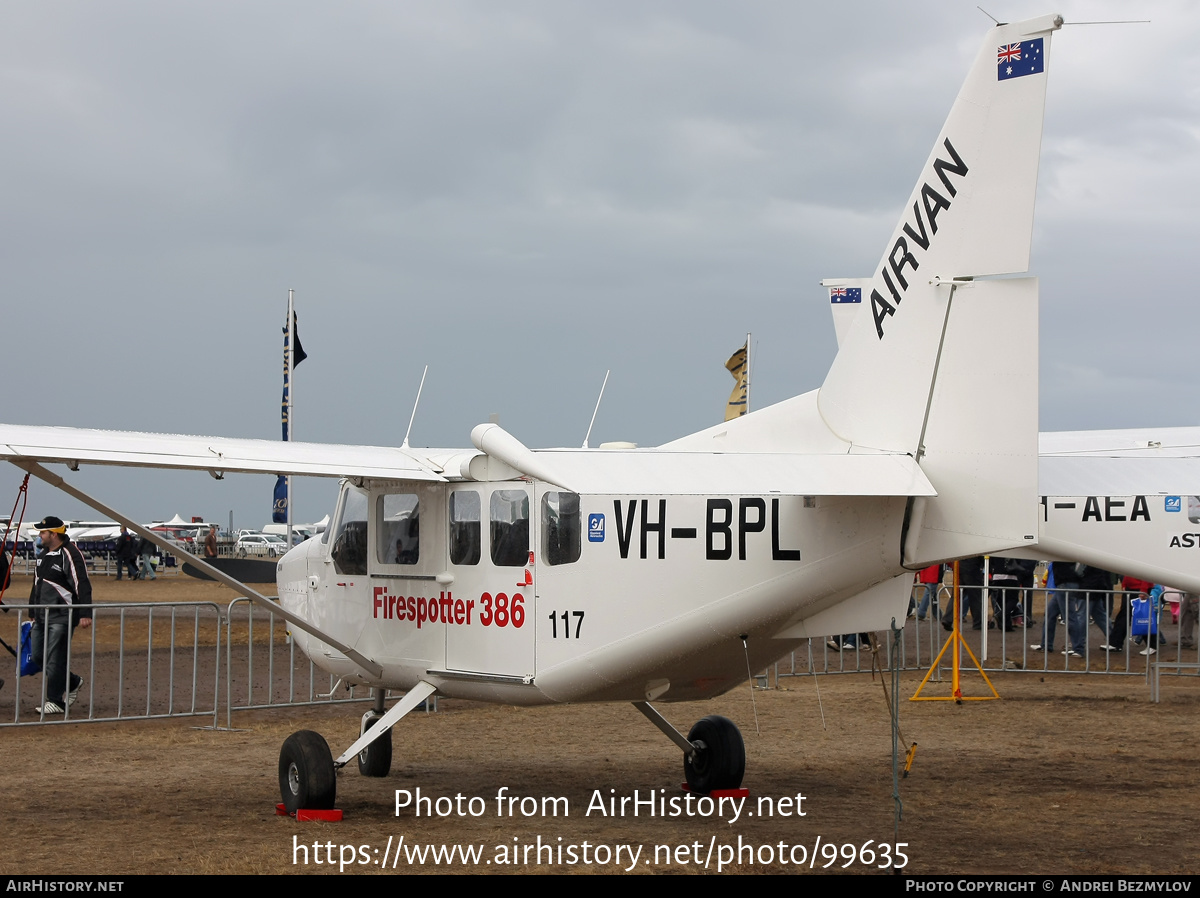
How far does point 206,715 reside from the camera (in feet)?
49.9

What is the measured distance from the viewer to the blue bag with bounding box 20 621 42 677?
1504 cm

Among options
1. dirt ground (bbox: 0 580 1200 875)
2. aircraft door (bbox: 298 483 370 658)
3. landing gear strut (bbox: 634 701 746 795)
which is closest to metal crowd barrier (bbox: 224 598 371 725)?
dirt ground (bbox: 0 580 1200 875)

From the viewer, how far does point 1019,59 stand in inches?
300

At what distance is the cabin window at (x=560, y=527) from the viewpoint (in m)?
9.01

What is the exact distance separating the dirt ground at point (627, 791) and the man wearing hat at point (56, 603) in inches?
23.2

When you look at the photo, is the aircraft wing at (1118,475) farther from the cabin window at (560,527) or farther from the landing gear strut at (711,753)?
the landing gear strut at (711,753)

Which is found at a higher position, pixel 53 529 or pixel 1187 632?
pixel 53 529

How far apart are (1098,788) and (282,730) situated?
8.55 metres

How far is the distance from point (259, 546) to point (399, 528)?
7150 cm

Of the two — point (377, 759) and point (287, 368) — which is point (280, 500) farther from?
point (377, 759)

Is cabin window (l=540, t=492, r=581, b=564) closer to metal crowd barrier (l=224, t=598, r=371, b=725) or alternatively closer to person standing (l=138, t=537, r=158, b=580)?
metal crowd barrier (l=224, t=598, r=371, b=725)

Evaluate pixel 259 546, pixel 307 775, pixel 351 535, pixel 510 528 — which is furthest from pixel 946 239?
pixel 259 546
